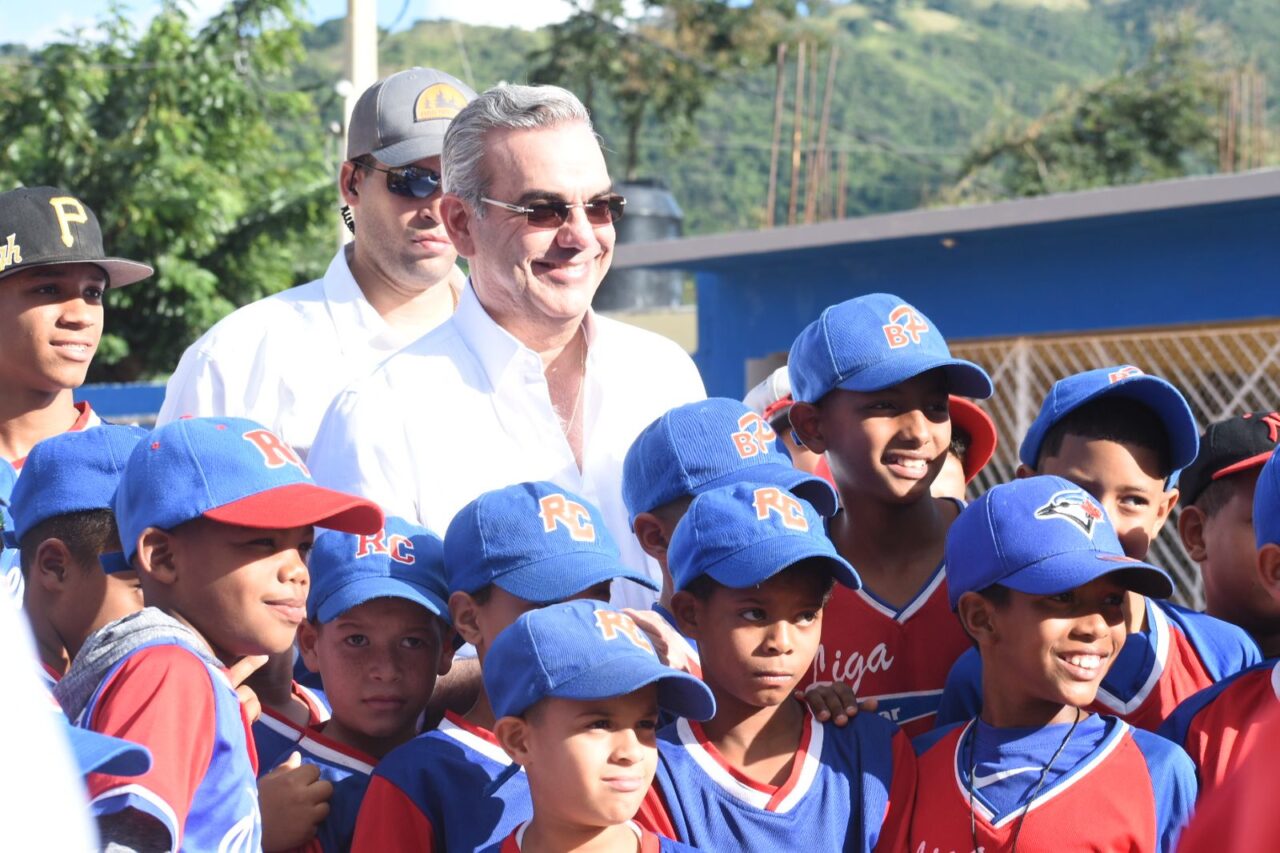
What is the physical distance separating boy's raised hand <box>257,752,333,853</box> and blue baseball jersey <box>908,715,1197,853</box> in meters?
1.09

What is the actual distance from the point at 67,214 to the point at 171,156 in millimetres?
12181

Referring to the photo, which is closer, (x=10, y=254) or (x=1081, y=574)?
(x=1081, y=574)

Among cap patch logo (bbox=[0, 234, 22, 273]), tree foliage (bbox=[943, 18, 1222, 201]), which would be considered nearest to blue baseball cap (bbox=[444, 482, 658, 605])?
cap patch logo (bbox=[0, 234, 22, 273])

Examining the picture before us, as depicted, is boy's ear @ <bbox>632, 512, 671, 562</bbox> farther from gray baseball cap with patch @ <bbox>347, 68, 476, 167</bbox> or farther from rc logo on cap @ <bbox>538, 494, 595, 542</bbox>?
gray baseball cap with patch @ <bbox>347, 68, 476, 167</bbox>

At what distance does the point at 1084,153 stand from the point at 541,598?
92.7 feet

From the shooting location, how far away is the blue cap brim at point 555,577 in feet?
9.77

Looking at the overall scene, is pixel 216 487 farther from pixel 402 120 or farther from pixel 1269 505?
pixel 1269 505

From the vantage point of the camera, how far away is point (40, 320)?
3867mm

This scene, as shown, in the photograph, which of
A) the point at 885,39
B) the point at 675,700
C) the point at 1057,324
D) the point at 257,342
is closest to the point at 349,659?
the point at 675,700

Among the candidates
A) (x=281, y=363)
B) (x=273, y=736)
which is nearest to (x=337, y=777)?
(x=273, y=736)

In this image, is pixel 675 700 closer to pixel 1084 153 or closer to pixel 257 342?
pixel 257 342

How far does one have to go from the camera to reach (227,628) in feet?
8.76

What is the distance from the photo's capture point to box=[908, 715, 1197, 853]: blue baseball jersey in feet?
8.95

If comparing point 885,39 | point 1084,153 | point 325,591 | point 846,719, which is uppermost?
point 885,39
